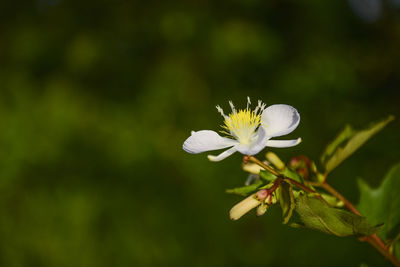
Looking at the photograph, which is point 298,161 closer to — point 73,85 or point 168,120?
point 168,120

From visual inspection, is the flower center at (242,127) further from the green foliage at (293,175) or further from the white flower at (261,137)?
the green foliage at (293,175)

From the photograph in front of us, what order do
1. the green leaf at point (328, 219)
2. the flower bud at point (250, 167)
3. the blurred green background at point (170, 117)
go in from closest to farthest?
Answer: the green leaf at point (328, 219) < the flower bud at point (250, 167) < the blurred green background at point (170, 117)

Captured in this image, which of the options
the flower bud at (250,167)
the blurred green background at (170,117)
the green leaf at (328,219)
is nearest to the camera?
the green leaf at (328,219)

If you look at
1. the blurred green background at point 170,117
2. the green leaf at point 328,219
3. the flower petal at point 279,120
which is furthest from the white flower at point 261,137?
the blurred green background at point 170,117

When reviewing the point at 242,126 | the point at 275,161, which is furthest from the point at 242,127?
the point at 275,161

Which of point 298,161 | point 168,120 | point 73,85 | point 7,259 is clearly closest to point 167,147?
point 168,120

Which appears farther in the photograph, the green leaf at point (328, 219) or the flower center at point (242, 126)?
the flower center at point (242, 126)

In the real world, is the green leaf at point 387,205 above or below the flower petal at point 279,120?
below
